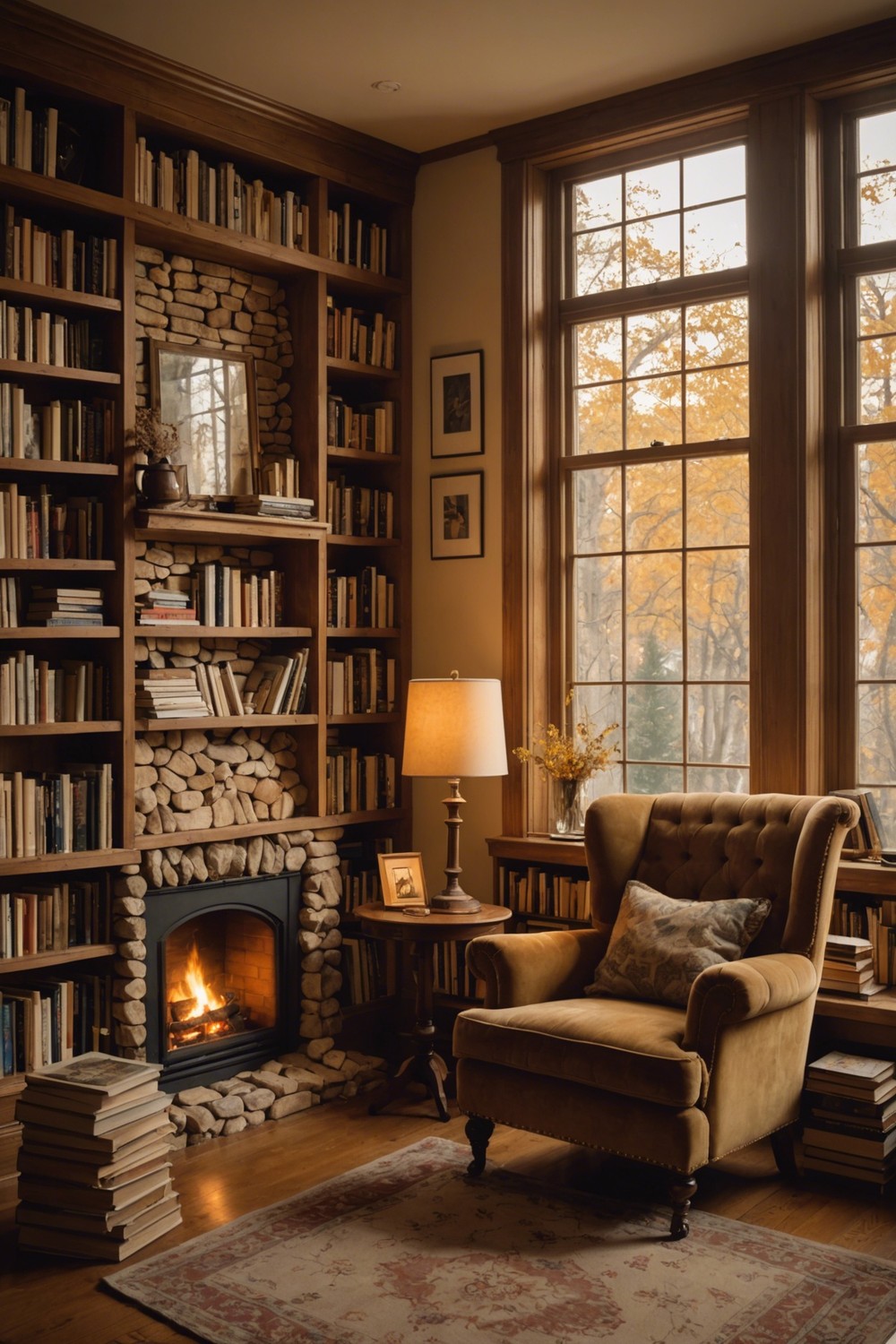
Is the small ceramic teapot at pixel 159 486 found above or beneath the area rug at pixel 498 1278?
above

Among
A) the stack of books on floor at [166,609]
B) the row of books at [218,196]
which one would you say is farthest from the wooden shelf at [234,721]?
the row of books at [218,196]

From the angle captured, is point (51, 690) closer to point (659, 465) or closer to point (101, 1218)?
point (101, 1218)

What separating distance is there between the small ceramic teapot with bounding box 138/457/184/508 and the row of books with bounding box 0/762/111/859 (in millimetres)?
896

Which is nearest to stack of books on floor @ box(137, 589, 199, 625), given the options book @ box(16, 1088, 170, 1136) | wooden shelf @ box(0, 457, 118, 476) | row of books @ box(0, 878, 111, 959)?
wooden shelf @ box(0, 457, 118, 476)

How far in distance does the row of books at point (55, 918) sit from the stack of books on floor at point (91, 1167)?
64cm

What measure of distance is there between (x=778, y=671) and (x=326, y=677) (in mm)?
1719

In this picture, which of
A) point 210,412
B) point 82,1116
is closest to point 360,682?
point 210,412

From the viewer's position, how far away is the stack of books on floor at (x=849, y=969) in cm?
399

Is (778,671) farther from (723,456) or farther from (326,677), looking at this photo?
(326,677)

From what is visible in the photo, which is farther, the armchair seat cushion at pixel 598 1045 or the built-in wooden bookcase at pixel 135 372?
the built-in wooden bookcase at pixel 135 372

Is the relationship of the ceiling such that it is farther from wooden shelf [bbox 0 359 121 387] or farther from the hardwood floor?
the hardwood floor

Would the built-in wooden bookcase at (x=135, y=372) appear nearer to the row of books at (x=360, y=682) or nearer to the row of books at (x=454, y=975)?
the row of books at (x=360, y=682)

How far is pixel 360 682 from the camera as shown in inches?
207

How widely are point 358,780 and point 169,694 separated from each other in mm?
1011
